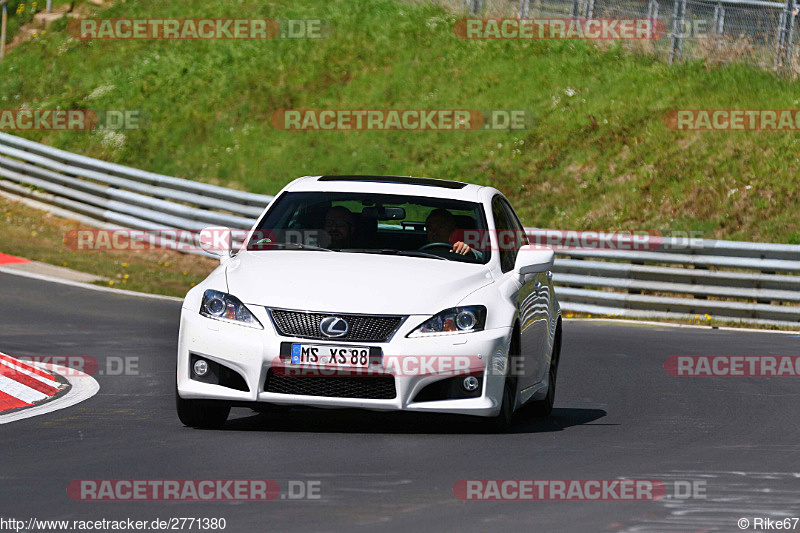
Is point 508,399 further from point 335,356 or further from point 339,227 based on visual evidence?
point 339,227

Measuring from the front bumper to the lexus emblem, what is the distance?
0.19 feet

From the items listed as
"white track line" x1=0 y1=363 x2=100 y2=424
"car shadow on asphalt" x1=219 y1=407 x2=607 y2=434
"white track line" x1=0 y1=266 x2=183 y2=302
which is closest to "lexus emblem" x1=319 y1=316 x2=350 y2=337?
"car shadow on asphalt" x1=219 y1=407 x2=607 y2=434

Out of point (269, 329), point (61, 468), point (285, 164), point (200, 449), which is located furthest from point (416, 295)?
point (285, 164)

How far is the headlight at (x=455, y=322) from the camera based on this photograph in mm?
8664

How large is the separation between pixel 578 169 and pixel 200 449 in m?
18.3

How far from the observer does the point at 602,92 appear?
28.1 metres

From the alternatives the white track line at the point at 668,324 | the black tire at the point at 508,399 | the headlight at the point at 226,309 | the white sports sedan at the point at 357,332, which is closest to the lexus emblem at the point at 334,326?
the white sports sedan at the point at 357,332

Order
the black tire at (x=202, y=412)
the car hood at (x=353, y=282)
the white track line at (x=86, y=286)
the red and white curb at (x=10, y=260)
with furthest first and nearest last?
the red and white curb at (x=10, y=260), the white track line at (x=86, y=286), the black tire at (x=202, y=412), the car hood at (x=353, y=282)

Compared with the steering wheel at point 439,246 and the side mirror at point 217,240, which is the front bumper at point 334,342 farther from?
the steering wheel at point 439,246

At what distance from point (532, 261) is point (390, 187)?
120cm

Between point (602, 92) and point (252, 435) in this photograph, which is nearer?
point (252, 435)

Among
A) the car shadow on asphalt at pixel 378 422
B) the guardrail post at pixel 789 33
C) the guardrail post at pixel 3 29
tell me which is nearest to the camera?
the car shadow on asphalt at pixel 378 422

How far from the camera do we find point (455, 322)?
8.79 metres

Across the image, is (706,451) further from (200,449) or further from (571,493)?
(200,449)
